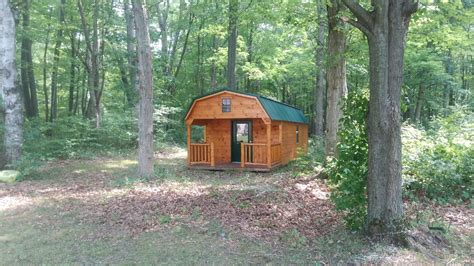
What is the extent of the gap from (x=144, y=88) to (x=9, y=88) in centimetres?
409

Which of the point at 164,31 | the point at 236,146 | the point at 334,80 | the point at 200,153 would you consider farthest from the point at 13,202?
the point at 164,31

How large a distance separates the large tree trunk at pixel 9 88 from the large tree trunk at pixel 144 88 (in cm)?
381

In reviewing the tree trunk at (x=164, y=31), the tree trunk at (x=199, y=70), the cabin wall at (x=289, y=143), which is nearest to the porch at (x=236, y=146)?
the cabin wall at (x=289, y=143)

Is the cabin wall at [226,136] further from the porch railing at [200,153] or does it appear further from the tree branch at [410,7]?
the tree branch at [410,7]

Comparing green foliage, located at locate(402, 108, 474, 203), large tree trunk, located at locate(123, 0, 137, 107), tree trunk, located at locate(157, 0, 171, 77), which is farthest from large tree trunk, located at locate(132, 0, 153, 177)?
tree trunk, located at locate(157, 0, 171, 77)

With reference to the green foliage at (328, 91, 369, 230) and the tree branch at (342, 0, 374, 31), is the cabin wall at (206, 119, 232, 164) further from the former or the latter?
the tree branch at (342, 0, 374, 31)

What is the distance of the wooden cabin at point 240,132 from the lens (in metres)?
11.7

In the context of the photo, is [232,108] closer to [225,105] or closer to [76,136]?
[225,105]

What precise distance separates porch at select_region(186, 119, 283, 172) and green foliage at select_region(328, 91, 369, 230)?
6709 millimetres

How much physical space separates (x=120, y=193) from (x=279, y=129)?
6.95 metres

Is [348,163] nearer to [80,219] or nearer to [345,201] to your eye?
[345,201]

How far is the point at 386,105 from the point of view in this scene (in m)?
4.18

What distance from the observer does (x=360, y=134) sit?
15.5ft

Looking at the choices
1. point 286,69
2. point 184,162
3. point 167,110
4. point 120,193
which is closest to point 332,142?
point 120,193
